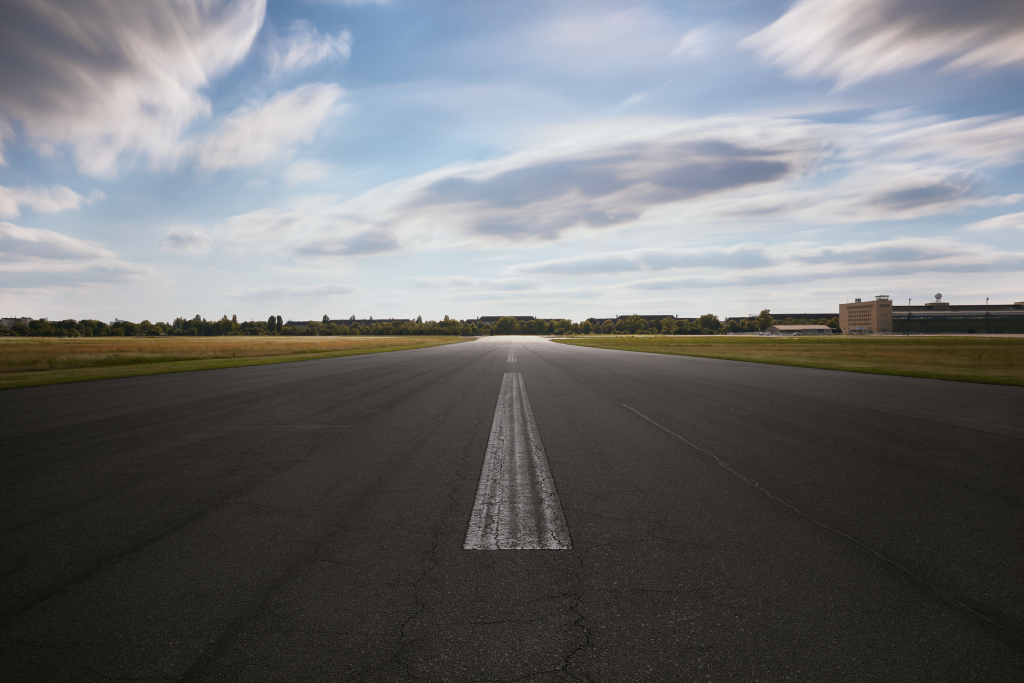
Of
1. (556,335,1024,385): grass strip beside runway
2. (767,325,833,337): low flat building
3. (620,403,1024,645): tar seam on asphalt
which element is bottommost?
(556,335,1024,385): grass strip beside runway

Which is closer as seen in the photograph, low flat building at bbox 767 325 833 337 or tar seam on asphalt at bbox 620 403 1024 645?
tar seam on asphalt at bbox 620 403 1024 645

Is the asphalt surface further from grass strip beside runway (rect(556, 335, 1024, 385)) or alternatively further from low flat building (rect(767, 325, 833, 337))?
low flat building (rect(767, 325, 833, 337))

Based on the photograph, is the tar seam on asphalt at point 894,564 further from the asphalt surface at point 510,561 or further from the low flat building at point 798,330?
the low flat building at point 798,330

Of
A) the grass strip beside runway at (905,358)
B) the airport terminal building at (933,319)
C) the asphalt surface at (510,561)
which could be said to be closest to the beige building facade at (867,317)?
the airport terminal building at (933,319)

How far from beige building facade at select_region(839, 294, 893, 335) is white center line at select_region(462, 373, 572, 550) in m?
180

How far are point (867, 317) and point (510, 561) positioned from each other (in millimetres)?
215974

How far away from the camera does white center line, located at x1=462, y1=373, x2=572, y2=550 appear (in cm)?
418

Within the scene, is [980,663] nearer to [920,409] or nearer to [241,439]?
[241,439]

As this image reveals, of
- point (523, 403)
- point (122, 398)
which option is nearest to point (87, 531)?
point (523, 403)

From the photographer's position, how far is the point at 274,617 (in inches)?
119

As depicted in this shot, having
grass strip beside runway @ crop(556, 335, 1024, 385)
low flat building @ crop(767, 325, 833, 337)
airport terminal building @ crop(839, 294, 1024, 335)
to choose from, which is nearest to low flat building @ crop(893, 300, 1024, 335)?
airport terminal building @ crop(839, 294, 1024, 335)

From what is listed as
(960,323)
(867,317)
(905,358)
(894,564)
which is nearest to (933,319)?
(960,323)

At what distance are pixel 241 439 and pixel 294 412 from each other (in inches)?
116

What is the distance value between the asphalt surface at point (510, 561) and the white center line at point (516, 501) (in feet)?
0.52
